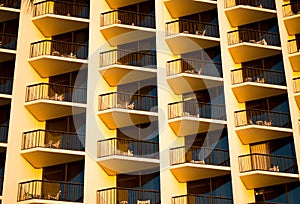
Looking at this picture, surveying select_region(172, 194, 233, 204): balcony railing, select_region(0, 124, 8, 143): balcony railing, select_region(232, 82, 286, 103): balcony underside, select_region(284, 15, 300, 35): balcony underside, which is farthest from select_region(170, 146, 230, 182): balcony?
select_region(284, 15, 300, 35): balcony underside

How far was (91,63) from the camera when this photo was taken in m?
35.4

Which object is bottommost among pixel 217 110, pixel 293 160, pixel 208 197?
pixel 208 197

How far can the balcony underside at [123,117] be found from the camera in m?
33.7

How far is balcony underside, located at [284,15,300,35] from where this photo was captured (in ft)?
121

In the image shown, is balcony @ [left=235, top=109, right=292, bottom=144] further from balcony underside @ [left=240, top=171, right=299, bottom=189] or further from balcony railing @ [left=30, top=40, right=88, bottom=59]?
balcony railing @ [left=30, top=40, right=88, bottom=59]

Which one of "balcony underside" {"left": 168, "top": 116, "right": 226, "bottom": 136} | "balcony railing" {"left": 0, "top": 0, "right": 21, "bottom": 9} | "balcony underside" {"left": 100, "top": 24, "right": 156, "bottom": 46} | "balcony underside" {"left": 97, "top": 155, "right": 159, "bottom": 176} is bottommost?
"balcony underside" {"left": 97, "top": 155, "right": 159, "bottom": 176}

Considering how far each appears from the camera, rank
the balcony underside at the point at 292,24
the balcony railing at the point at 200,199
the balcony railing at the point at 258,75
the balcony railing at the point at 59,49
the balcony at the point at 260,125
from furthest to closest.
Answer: the balcony underside at the point at 292,24, the balcony railing at the point at 258,75, the balcony railing at the point at 59,49, the balcony at the point at 260,125, the balcony railing at the point at 200,199

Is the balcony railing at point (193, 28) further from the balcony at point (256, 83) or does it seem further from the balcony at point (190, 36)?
the balcony at point (256, 83)

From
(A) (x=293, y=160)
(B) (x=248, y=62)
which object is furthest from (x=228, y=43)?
(A) (x=293, y=160)

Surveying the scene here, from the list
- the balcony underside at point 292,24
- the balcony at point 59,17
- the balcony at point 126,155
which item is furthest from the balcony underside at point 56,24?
the balcony underside at point 292,24

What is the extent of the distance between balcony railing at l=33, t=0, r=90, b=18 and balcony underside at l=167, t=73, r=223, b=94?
7.16 metres

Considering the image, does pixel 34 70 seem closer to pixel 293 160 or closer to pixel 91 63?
pixel 91 63

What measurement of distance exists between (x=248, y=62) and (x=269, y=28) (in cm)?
276

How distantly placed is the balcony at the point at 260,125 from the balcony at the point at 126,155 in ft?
16.6
